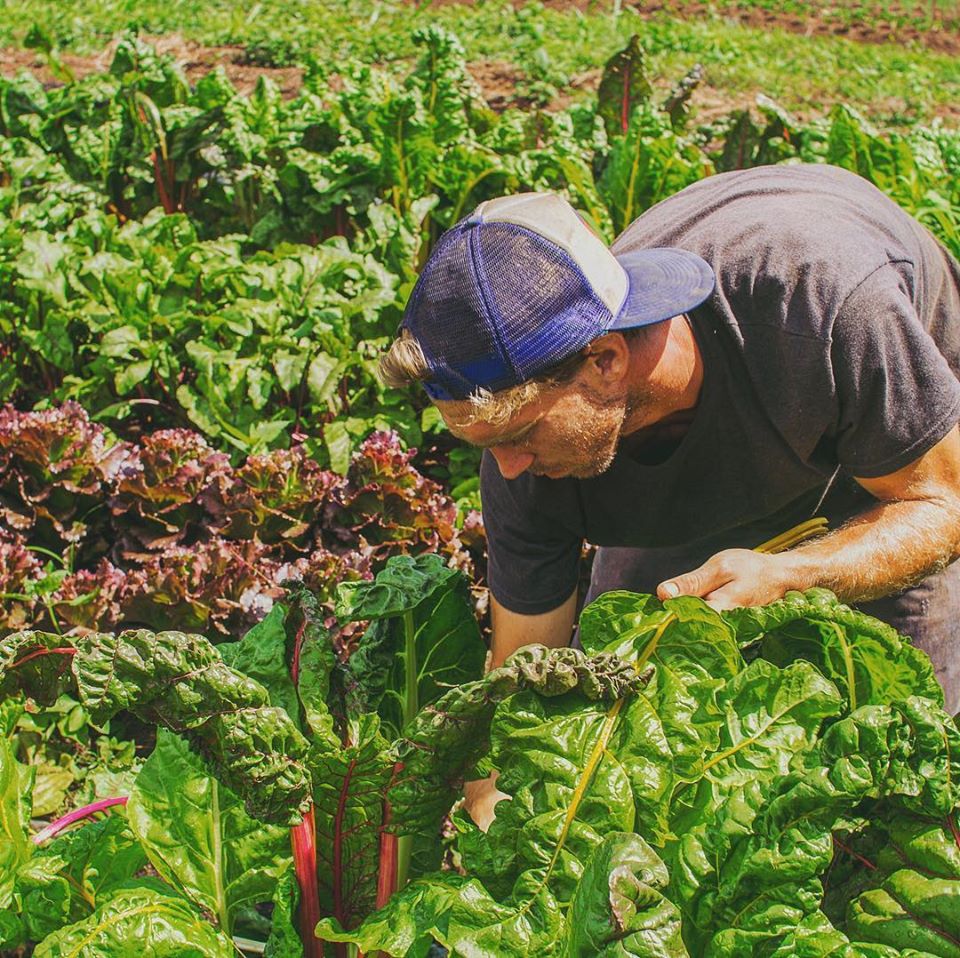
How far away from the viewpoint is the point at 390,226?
15.6ft

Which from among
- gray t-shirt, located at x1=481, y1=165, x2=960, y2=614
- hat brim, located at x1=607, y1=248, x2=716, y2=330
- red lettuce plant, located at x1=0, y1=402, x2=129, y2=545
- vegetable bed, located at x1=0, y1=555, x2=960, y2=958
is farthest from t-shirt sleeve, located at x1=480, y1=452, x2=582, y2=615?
red lettuce plant, located at x1=0, y1=402, x2=129, y2=545

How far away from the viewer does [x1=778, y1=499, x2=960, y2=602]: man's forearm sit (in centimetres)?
229

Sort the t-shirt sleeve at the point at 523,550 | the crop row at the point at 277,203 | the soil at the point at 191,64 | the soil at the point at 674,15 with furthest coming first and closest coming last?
the soil at the point at 191,64, the soil at the point at 674,15, the crop row at the point at 277,203, the t-shirt sleeve at the point at 523,550

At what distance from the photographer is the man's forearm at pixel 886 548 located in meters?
2.29

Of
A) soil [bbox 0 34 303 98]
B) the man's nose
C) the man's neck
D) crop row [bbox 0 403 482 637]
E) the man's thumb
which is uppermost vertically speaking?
the man's neck

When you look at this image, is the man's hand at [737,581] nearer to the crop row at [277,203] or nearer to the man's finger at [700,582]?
the man's finger at [700,582]

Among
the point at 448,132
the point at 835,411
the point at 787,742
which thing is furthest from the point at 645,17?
the point at 787,742

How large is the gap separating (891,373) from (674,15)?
32.9 feet

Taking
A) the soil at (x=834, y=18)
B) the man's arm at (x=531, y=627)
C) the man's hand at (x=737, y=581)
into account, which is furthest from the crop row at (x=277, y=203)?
the soil at (x=834, y=18)

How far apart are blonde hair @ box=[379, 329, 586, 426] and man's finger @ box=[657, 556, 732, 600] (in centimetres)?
45

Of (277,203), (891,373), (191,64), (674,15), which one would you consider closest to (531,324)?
(891,373)

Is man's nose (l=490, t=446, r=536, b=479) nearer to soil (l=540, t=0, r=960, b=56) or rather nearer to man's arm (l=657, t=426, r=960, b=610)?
man's arm (l=657, t=426, r=960, b=610)

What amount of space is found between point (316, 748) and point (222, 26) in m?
8.95

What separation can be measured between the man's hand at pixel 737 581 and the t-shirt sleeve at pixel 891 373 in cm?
37
